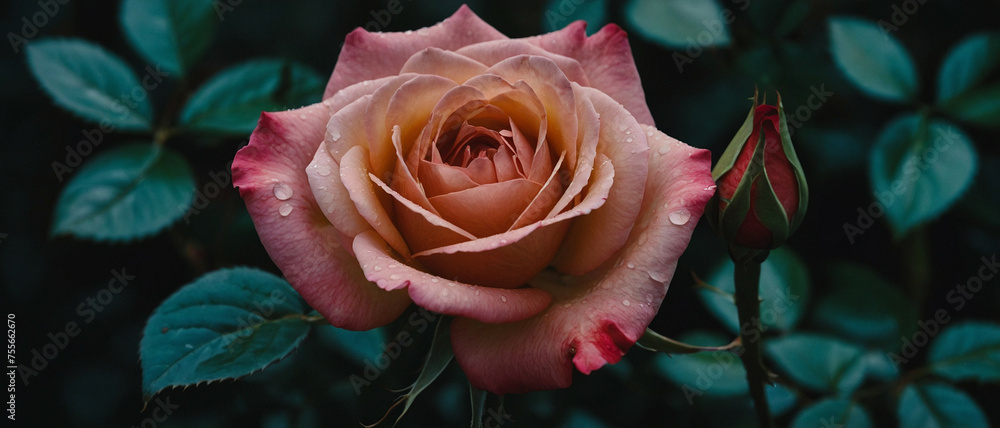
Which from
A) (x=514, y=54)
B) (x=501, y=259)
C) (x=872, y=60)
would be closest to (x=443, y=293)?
(x=501, y=259)

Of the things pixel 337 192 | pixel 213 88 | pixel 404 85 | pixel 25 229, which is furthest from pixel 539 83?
pixel 25 229

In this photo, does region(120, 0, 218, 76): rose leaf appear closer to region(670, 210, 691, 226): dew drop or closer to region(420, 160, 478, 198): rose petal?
region(420, 160, 478, 198): rose petal

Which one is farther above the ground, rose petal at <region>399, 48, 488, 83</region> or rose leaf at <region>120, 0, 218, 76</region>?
rose petal at <region>399, 48, 488, 83</region>

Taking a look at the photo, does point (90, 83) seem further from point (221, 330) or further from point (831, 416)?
point (831, 416)

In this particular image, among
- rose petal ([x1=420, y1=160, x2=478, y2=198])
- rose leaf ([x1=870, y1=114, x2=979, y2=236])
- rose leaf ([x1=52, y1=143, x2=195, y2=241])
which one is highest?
rose petal ([x1=420, y1=160, x2=478, y2=198])

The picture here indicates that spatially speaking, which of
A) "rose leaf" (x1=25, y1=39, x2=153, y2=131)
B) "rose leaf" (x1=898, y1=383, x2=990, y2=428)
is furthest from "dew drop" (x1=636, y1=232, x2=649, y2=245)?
"rose leaf" (x1=25, y1=39, x2=153, y2=131)

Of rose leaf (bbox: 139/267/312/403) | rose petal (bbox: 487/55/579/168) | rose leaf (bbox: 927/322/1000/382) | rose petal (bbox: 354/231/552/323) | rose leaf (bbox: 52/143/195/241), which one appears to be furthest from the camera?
rose leaf (bbox: 927/322/1000/382)

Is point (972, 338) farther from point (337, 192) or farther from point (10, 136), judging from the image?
point (10, 136)
